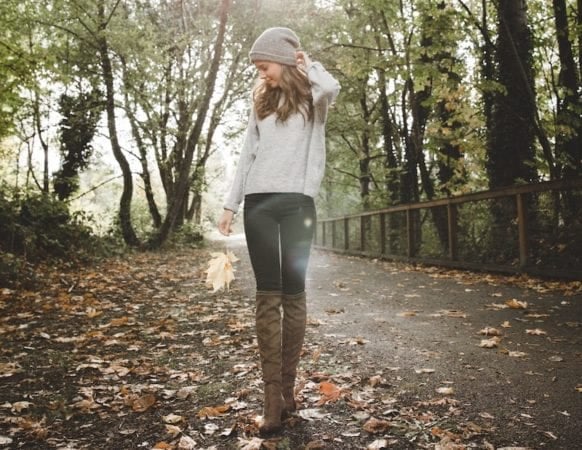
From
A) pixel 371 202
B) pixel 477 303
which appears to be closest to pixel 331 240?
pixel 371 202

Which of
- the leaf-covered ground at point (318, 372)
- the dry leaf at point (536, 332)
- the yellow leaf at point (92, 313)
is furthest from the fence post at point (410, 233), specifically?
the yellow leaf at point (92, 313)

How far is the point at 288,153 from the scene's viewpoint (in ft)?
8.36

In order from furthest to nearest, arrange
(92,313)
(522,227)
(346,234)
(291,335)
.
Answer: (346,234) → (522,227) → (92,313) → (291,335)

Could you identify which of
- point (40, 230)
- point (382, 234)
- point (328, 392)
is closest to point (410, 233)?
point (382, 234)

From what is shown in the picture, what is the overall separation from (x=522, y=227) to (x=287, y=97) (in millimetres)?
5996

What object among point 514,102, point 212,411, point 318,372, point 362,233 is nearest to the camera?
point 212,411

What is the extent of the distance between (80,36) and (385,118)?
413 inches

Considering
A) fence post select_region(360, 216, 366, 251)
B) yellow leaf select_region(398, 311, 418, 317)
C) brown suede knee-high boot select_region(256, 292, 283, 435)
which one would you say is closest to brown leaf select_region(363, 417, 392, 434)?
brown suede knee-high boot select_region(256, 292, 283, 435)

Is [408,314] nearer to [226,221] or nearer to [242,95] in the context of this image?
[226,221]

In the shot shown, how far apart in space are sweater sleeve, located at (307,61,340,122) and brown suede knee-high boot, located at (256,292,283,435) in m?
1.01

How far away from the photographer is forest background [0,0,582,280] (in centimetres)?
917

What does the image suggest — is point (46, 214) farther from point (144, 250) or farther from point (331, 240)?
point (331, 240)

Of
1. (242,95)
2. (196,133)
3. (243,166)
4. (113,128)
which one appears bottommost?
(243,166)

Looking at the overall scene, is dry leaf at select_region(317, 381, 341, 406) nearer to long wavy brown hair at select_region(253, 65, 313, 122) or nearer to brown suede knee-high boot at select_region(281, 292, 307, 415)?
brown suede knee-high boot at select_region(281, 292, 307, 415)
